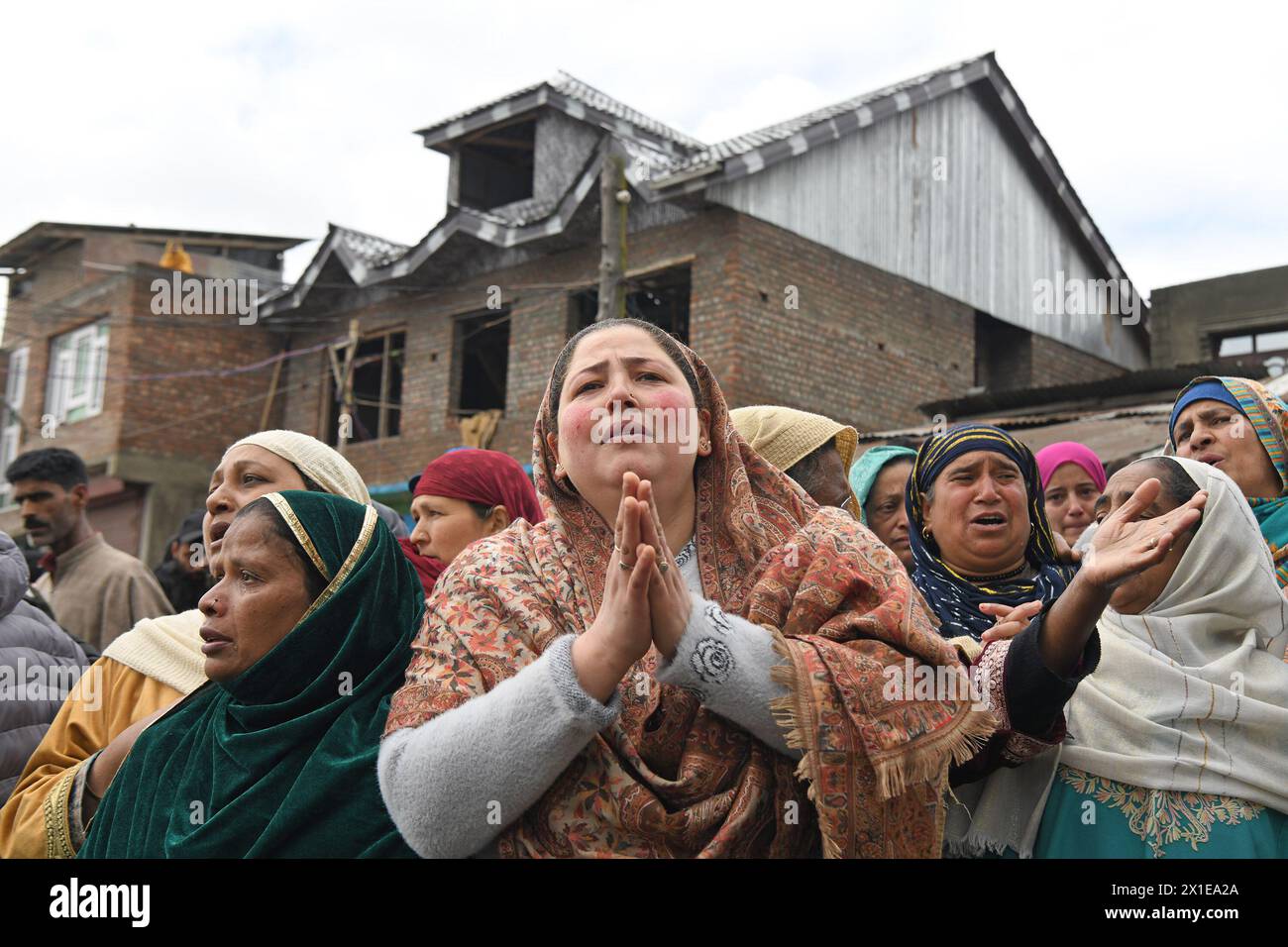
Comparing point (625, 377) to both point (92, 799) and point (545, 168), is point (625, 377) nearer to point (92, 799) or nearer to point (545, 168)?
point (92, 799)

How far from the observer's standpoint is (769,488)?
230cm

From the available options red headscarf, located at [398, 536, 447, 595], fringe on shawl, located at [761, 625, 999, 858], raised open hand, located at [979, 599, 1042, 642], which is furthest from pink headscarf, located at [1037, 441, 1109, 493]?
fringe on shawl, located at [761, 625, 999, 858]

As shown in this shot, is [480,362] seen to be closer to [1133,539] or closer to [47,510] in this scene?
[47,510]

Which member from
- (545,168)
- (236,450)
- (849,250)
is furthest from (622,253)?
(236,450)

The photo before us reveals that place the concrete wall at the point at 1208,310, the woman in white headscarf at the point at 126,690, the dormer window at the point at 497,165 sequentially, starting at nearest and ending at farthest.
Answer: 1. the woman in white headscarf at the point at 126,690
2. the concrete wall at the point at 1208,310
3. the dormer window at the point at 497,165

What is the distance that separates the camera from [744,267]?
39.4 ft

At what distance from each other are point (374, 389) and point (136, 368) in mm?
3164

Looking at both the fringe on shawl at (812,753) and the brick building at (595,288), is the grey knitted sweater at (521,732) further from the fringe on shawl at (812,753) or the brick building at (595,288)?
the brick building at (595,288)

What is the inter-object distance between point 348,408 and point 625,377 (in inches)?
539

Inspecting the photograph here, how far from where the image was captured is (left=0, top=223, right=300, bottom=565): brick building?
15781mm

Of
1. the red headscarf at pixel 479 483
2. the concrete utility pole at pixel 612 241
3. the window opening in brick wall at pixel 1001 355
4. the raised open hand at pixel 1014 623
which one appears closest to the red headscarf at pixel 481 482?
the red headscarf at pixel 479 483

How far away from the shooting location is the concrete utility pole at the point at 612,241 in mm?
10008

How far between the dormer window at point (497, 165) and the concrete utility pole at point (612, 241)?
5332 millimetres

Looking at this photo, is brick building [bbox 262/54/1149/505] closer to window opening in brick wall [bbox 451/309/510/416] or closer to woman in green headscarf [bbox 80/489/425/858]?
window opening in brick wall [bbox 451/309/510/416]
